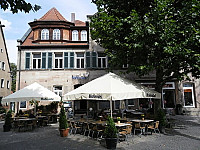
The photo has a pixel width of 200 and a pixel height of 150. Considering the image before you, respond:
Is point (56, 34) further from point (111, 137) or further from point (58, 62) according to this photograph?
point (111, 137)

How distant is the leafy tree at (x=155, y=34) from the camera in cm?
907

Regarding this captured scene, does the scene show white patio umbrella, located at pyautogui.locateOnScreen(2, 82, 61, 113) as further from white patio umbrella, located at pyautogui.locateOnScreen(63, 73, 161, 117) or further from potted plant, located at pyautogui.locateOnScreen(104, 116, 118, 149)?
potted plant, located at pyautogui.locateOnScreen(104, 116, 118, 149)

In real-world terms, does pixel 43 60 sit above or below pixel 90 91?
above

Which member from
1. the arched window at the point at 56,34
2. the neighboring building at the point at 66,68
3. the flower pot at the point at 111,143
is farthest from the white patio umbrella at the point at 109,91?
the arched window at the point at 56,34

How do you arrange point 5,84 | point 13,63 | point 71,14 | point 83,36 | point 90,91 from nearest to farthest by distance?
1. point 90,91
2. point 83,36
3. point 71,14
4. point 5,84
5. point 13,63

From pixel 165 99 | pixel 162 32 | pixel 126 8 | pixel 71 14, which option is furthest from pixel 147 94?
pixel 71 14

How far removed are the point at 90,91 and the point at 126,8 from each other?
6.09 metres

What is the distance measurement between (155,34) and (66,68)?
1258cm

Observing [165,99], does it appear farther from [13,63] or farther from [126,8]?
[13,63]

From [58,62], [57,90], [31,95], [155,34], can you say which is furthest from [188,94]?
[31,95]

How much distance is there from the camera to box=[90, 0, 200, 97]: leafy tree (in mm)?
9074

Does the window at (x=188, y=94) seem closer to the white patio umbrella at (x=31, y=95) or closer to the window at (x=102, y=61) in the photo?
the window at (x=102, y=61)

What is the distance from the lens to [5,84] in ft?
104

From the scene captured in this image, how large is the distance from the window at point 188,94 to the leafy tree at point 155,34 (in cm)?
977
